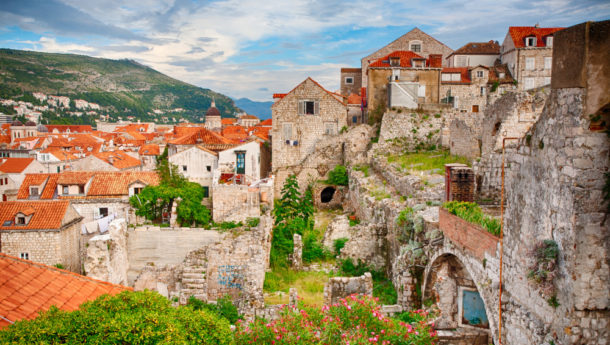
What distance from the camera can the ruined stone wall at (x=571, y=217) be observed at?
4.87 m

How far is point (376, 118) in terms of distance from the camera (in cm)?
2917

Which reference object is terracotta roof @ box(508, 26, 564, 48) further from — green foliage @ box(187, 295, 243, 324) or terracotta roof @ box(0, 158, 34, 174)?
terracotta roof @ box(0, 158, 34, 174)

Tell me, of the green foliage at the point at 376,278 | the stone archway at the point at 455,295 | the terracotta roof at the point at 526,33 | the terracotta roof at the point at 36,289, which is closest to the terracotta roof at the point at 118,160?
the green foliage at the point at 376,278

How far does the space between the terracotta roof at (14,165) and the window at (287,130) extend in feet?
89.9

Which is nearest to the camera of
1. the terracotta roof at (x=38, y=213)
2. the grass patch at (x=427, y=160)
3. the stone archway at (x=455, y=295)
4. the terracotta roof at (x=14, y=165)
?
the stone archway at (x=455, y=295)

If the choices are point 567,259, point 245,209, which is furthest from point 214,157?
point 567,259

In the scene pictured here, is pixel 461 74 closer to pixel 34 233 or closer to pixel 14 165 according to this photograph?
pixel 34 233

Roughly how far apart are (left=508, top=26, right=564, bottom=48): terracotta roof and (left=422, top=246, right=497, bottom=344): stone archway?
96.2 feet

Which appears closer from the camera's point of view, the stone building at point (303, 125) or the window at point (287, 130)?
the stone building at point (303, 125)

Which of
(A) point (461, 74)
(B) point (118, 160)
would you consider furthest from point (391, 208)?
(B) point (118, 160)

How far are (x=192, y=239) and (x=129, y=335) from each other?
52.0ft

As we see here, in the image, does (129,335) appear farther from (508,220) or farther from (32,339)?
(508,220)

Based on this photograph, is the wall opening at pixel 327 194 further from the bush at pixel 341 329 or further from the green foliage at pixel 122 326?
the green foliage at pixel 122 326

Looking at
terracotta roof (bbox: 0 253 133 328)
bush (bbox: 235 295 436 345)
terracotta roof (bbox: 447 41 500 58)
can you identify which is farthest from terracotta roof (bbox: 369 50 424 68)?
terracotta roof (bbox: 0 253 133 328)
